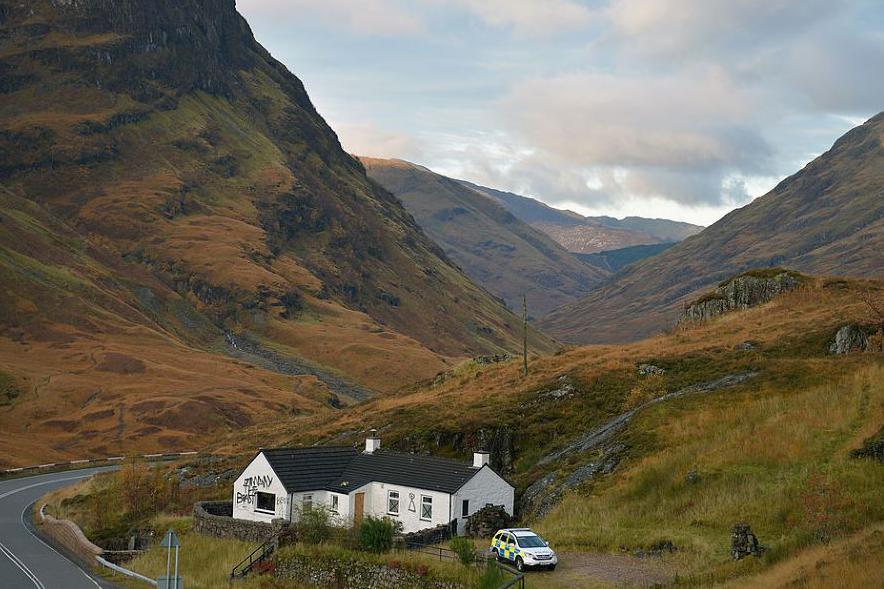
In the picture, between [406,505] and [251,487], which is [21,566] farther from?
[406,505]

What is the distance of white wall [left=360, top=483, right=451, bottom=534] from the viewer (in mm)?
42188

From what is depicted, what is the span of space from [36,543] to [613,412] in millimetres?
35318

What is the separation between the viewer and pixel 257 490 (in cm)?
4653

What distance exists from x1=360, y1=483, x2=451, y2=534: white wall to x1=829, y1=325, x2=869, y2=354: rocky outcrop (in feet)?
95.2

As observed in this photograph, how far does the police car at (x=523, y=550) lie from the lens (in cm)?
3312

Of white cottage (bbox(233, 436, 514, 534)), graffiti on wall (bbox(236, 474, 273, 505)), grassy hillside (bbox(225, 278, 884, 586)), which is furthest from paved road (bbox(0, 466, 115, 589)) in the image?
grassy hillside (bbox(225, 278, 884, 586))

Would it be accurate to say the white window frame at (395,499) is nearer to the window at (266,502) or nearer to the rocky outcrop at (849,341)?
the window at (266,502)

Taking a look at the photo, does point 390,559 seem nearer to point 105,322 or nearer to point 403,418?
point 403,418

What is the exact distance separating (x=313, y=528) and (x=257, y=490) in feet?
25.5

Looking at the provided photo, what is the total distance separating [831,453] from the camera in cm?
3856

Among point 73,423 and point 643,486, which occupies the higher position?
point 73,423

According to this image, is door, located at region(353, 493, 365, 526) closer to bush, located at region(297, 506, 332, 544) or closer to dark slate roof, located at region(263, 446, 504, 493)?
dark slate roof, located at region(263, 446, 504, 493)

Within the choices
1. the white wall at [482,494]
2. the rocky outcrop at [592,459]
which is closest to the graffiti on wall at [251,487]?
the white wall at [482,494]

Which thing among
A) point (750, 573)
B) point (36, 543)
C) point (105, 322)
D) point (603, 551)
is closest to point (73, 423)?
point (105, 322)
